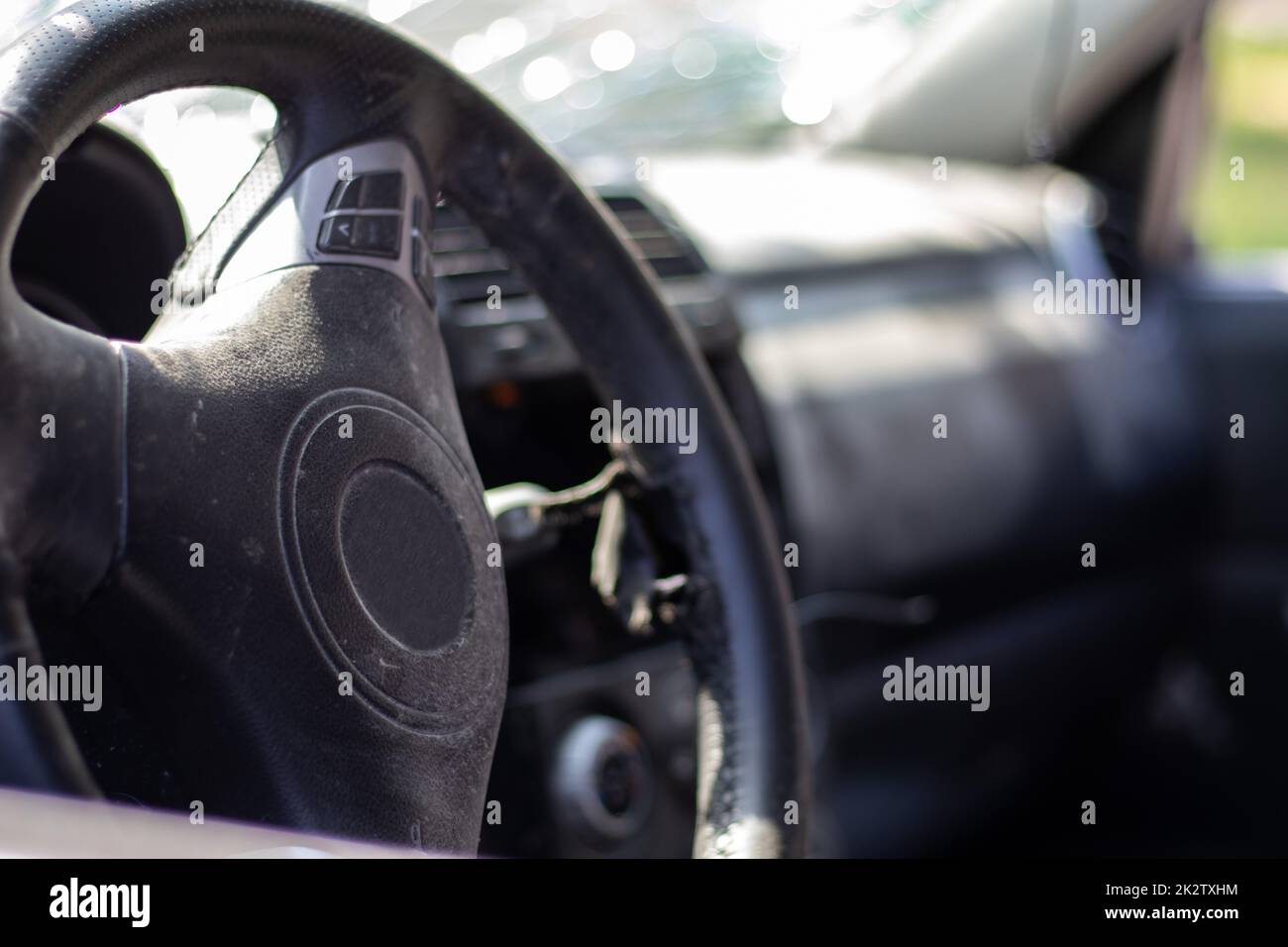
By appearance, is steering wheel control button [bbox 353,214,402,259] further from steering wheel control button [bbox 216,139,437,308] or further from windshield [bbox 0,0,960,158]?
windshield [bbox 0,0,960,158]

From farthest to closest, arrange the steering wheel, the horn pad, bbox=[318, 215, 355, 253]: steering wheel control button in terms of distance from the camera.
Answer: bbox=[318, 215, 355, 253]: steering wheel control button
the horn pad
the steering wheel

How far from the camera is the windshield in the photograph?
234 cm

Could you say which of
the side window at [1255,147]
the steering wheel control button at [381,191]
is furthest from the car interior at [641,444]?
the side window at [1255,147]

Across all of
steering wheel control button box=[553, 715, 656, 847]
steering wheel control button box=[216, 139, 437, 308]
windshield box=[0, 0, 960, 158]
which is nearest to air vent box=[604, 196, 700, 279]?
windshield box=[0, 0, 960, 158]

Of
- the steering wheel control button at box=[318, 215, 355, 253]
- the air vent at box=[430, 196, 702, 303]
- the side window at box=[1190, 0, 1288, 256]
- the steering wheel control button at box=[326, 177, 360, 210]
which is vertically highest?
the side window at box=[1190, 0, 1288, 256]

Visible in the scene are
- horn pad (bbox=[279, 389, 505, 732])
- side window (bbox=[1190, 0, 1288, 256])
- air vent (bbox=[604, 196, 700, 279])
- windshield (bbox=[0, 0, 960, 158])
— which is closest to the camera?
horn pad (bbox=[279, 389, 505, 732])

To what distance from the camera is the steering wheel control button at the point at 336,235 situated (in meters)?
1.10

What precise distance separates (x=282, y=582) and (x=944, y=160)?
6.97 ft

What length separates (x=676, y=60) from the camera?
8.66ft

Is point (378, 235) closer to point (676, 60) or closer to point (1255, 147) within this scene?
point (676, 60)

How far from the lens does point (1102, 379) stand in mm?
2545

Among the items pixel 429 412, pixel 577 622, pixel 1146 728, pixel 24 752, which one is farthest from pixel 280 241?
pixel 1146 728

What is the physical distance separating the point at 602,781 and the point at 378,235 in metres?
0.75

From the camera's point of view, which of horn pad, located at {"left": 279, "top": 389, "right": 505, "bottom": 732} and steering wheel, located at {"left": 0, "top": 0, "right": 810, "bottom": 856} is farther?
horn pad, located at {"left": 279, "top": 389, "right": 505, "bottom": 732}
